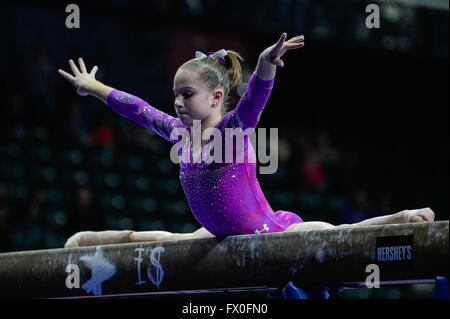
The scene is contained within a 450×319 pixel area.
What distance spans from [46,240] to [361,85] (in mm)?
6735

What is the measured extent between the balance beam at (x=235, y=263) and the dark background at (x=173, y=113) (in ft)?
9.66

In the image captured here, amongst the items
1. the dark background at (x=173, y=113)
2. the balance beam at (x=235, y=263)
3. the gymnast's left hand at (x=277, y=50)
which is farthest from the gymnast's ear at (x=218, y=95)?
the dark background at (x=173, y=113)

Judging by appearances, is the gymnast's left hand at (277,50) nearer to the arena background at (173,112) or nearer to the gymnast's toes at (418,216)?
the gymnast's toes at (418,216)

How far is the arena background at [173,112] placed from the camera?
742cm

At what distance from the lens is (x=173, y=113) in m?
9.68

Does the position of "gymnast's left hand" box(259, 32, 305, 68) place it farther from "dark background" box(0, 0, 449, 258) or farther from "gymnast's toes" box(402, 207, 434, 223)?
"dark background" box(0, 0, 449, 258)

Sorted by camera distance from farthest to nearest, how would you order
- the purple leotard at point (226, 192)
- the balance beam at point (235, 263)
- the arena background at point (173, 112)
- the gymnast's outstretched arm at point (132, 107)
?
the arena background at point (173, 112)
the gymnast's outstretched arm at point (132, 107)
the purple leotard at point (226, 192)
the balance beam at point (235, 263)

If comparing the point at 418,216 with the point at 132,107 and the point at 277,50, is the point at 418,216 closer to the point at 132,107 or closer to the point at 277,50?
the point at 277,50

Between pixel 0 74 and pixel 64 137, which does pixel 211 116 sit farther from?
pixel 0 74

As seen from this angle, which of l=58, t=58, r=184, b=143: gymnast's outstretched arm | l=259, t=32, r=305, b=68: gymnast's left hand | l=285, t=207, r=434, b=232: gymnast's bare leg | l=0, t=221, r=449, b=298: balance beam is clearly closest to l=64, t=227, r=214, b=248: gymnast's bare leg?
l=0, t=221, r=449, b=298: balance beam

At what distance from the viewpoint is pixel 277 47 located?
261 cm

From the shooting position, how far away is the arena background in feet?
24.3

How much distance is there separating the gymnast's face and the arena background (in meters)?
3.54

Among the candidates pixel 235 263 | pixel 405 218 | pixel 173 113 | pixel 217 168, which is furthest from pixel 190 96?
pixel 173 113
